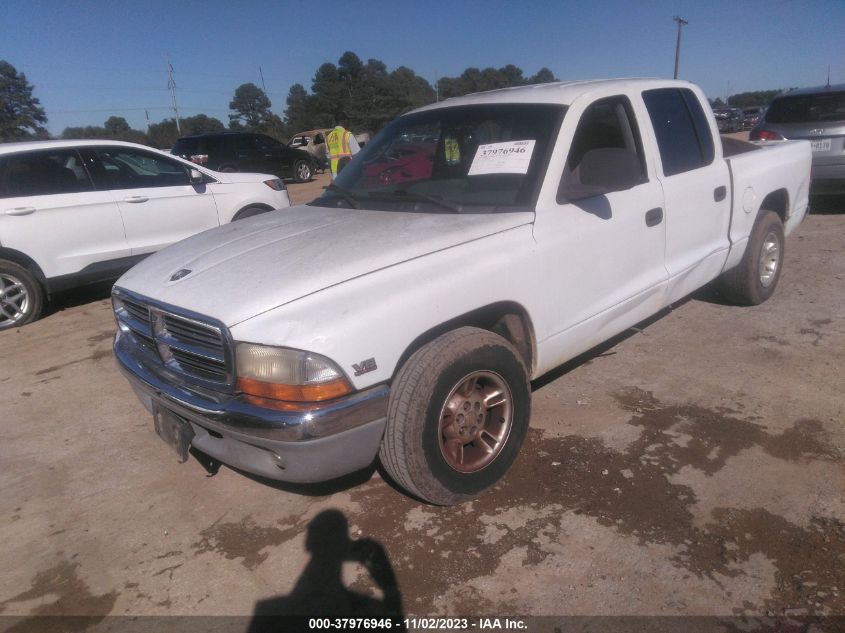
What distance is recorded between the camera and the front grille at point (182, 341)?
91.2 inches

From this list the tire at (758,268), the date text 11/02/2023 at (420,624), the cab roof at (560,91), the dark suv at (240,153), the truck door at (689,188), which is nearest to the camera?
the date text 11/02/2023 at (420,624)

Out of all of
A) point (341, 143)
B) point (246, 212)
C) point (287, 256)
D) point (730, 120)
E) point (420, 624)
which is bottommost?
point (420, 624)

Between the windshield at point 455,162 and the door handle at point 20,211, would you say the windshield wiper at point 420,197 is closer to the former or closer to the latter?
the windshield at point 455,162

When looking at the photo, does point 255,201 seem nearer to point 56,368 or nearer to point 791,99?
point 56,368

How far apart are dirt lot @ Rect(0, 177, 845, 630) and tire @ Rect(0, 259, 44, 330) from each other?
2132mm

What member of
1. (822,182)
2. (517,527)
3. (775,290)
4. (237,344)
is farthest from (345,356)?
(822,182)

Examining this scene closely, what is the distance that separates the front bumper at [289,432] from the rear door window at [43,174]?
4.48 m

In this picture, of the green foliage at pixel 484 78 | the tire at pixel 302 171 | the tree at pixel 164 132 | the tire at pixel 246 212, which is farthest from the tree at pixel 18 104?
the tire at pixel 246 212

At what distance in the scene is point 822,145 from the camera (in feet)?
26.1

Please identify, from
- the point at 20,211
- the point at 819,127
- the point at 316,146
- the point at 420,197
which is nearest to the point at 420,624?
the point at 420,197

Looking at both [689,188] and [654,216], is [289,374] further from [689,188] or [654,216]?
[689,188]

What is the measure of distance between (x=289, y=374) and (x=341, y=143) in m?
8.85

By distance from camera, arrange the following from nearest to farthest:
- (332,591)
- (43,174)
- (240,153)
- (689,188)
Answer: (332,591) → (689,188) → (43,174) → (240,153)

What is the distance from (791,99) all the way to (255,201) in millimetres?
7543
